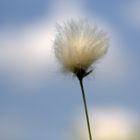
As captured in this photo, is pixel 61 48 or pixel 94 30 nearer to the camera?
pixel 61 48

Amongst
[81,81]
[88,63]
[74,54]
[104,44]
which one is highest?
[104,44]

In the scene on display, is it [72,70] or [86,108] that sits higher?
[72,70]

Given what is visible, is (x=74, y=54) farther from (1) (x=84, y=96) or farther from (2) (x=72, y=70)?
(1) (x=84, y=96)

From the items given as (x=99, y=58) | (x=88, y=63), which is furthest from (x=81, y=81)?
(x=99, y=58)

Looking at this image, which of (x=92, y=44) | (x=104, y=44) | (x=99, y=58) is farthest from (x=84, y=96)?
(x=104, y=44)

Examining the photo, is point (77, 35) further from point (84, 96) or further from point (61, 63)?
point (84, 96)

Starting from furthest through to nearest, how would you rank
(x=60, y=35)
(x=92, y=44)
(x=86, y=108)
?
1. (x=60, y=35)
2. (x=92, y=44)
3. (x=86, y=108)

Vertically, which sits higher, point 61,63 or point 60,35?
point 60,35

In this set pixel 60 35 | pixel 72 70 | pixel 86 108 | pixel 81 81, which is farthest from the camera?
pixel 60 35

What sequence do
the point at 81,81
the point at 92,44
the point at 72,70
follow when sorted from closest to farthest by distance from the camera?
the point at 81,81
the point at 72,70
the point at 92,44
